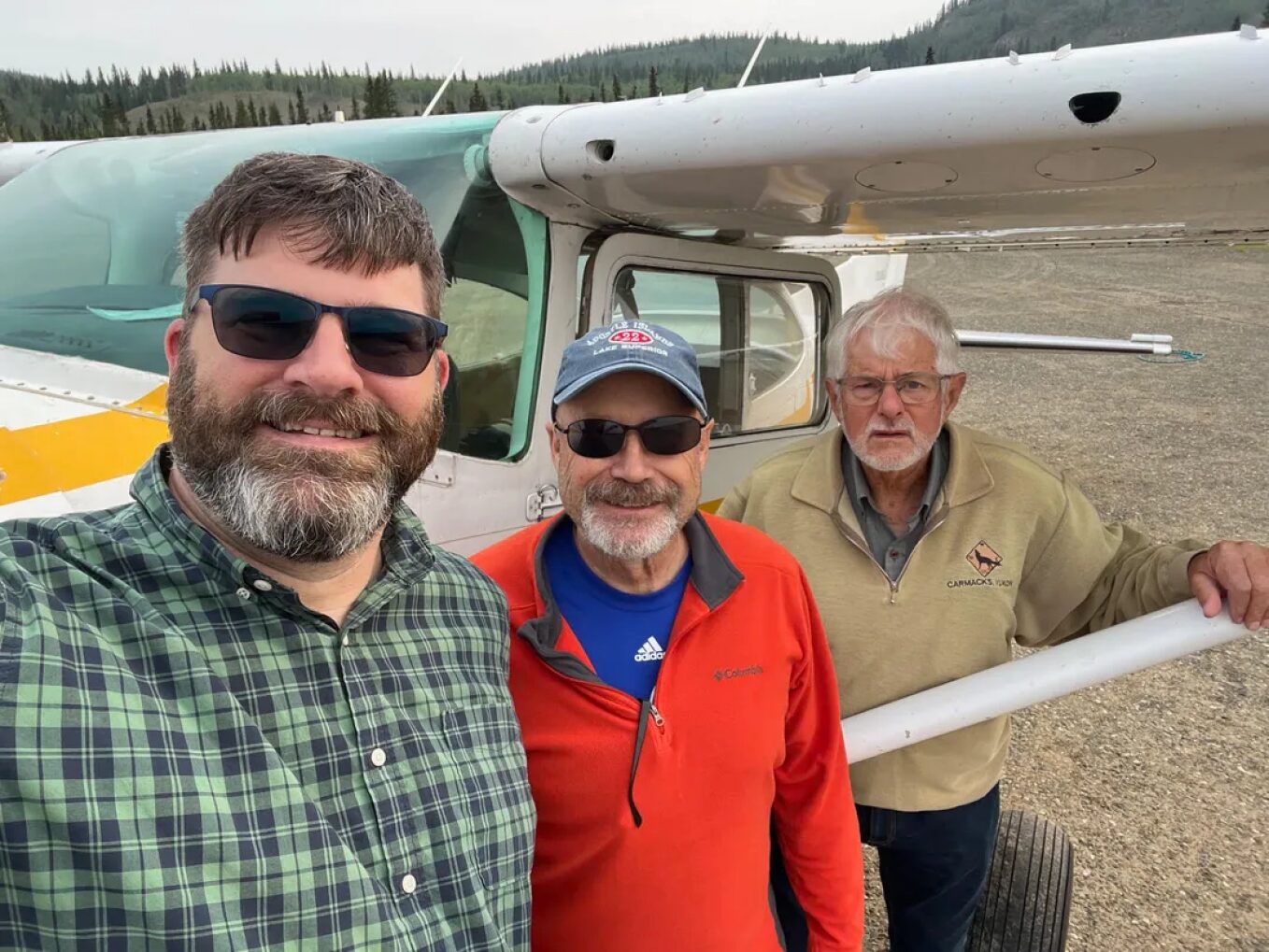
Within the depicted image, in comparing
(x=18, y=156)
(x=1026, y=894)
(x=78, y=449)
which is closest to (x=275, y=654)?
(x=78, y=449)

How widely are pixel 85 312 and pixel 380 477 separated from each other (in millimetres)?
1803

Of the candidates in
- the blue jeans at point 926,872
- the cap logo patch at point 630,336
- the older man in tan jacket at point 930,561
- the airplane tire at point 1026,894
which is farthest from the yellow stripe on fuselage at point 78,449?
the airplane tire at point 1026,894

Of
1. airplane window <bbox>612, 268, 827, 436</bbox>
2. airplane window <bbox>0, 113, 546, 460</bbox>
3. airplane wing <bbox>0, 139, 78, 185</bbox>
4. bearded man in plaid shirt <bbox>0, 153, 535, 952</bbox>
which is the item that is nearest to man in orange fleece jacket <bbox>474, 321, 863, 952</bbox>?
bearded man in plaid shirt <bbox>0, 153, 535, 952</bbox>

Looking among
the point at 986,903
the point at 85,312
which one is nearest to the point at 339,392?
the point at 85,312

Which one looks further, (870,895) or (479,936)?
(870,895)

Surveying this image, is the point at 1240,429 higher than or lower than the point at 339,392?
lower

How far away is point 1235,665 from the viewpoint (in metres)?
4.23

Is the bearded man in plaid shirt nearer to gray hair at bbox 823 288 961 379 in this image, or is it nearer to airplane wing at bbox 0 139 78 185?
gray hair at bbox 823 288 961 379

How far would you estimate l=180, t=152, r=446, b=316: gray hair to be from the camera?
1.00 metres

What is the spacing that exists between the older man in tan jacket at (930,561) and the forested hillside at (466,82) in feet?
60.2

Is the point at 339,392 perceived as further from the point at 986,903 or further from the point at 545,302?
the point at 986,903

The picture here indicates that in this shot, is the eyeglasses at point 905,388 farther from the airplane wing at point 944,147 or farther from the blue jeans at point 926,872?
the blue jeans at point 926,872

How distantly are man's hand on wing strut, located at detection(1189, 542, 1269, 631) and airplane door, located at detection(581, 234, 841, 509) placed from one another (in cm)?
173

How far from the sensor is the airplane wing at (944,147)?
5.07 feet
